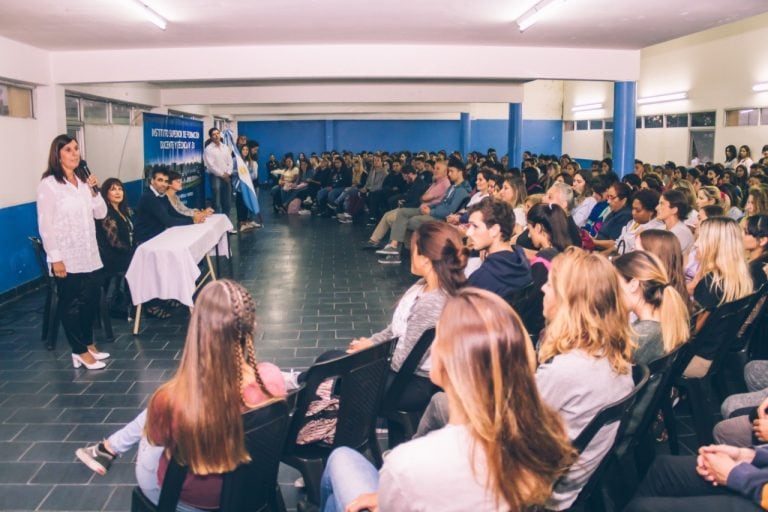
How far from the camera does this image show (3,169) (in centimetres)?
670

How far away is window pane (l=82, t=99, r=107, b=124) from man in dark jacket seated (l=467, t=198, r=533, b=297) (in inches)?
276

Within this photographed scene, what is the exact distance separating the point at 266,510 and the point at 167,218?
457 cm

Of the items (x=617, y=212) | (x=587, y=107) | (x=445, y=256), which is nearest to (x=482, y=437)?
(x=445, y=256)

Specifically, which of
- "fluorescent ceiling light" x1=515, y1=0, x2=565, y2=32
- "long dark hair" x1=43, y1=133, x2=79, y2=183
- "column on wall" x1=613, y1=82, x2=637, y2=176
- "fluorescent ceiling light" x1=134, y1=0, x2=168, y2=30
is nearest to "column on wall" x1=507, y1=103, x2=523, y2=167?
"column on wall" x1=613, y1=82, x2=637, y2=176

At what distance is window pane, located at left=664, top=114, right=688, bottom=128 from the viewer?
14095 millimetres

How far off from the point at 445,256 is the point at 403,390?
62cm

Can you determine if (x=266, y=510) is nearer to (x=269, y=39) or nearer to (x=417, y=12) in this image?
(x=417, y=12)

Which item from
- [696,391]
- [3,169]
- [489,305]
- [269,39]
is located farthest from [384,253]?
[489,305]

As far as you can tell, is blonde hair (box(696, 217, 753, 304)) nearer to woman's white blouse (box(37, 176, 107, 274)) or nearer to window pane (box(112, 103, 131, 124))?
woman's white blouse (box(37, 176, 107, 274))

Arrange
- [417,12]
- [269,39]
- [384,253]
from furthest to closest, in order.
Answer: [384,253]
[269,39]
[417,12]

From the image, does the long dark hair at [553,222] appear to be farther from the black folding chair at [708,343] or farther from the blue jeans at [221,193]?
the blue jeans at [221,193]

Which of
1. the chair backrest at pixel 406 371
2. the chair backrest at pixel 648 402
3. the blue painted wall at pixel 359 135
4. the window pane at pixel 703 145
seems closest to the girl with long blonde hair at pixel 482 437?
the chair backrest at pixel 648 402

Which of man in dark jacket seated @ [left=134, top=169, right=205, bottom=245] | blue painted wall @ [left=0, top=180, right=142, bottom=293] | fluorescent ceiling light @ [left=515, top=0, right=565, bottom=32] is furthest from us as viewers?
blue painted wall @ [left=0, top=180, right=142, bottom=293]

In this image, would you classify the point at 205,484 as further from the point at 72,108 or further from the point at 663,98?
the point at 663,98
